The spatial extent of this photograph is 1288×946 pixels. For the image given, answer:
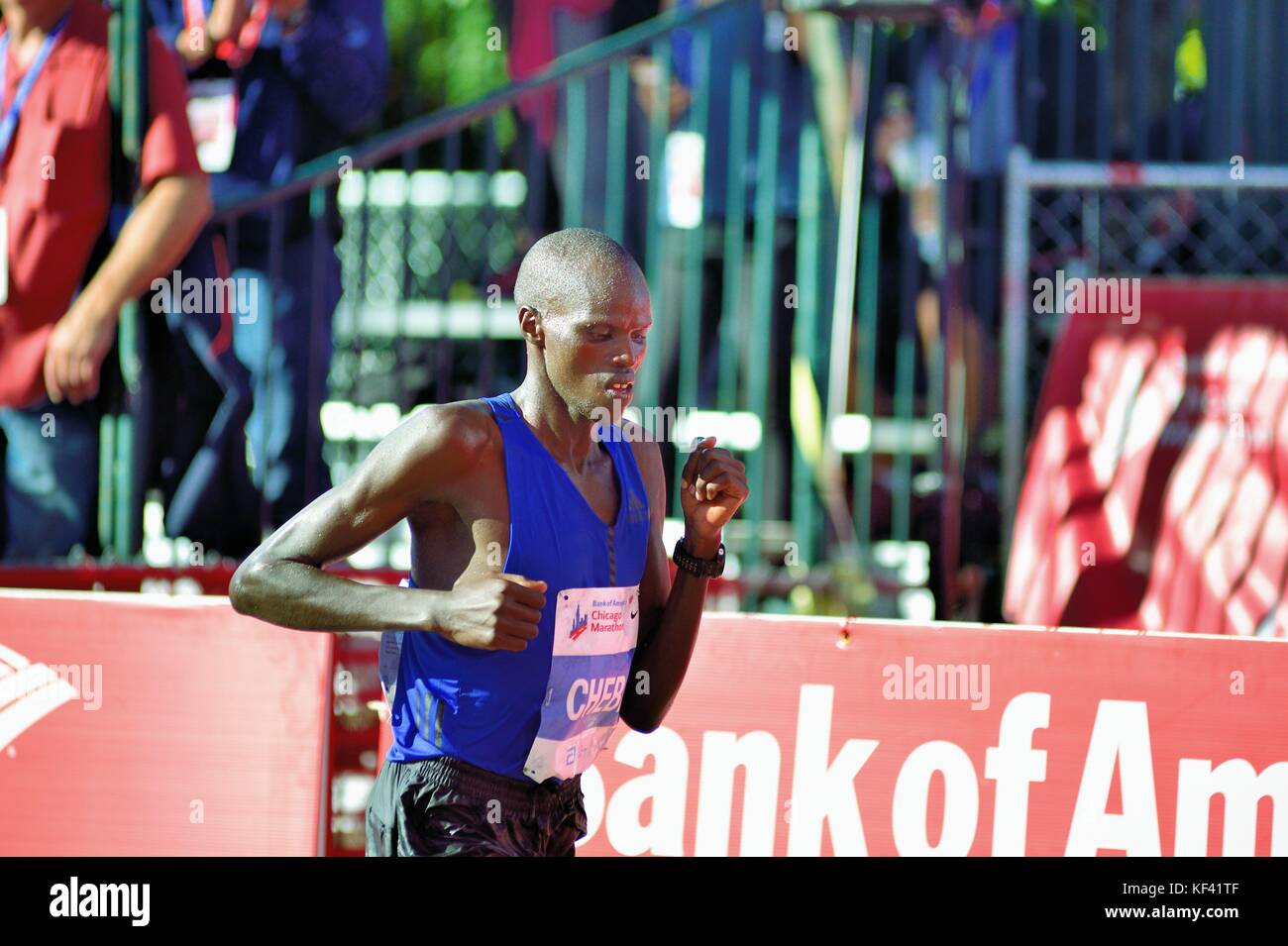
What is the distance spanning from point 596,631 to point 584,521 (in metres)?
0.23

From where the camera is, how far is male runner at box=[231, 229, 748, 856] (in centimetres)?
297

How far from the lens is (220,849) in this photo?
15.3 ft

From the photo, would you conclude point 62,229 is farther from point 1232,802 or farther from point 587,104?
point 1232,802

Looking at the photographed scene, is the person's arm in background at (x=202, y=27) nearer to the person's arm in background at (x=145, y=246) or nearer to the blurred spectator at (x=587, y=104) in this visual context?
the person's arm in background at (x=145, y=246)

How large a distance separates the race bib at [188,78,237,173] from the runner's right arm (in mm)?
4714

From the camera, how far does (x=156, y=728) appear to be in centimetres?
481

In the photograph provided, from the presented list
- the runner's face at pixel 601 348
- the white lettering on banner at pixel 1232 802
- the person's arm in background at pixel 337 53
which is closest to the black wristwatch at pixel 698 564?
the runner's face at pixel 601 348

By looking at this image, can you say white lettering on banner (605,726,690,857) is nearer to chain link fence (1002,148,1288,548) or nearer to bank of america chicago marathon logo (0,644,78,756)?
bank of america chicago marathon logo (0,644,78,756)

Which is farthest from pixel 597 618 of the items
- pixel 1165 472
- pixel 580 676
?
pixel 1165 472

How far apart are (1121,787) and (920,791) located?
0.58 meters

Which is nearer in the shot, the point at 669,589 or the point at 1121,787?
the point at 669,589
